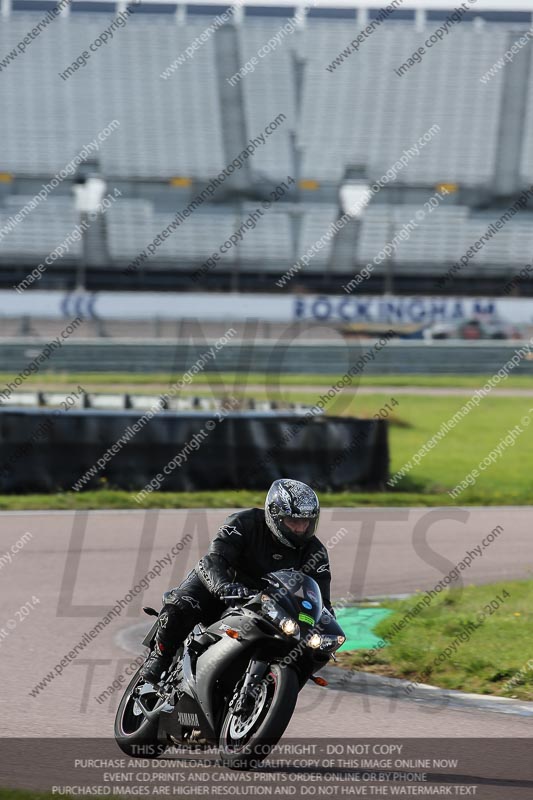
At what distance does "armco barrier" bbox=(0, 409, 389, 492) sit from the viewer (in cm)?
1532

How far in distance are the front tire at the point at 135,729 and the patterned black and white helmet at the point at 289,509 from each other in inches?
39.0

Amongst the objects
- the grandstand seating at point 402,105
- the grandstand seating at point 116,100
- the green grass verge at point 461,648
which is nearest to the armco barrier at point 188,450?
the green grass verge at point 461,648

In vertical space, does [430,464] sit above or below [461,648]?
below

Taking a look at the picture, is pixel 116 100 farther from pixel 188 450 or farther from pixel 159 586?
pixel 159 586

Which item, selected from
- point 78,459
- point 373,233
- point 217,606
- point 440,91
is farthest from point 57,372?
point 440,91

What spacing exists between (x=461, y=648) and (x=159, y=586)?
10.5 feet

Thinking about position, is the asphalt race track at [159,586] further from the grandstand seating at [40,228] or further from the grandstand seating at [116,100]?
the grandstand seating at [116,100]

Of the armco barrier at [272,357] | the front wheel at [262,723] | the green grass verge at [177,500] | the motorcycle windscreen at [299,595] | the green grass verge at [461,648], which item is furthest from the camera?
the armco barrier at [272,357]

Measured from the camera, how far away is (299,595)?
5281 millimetres

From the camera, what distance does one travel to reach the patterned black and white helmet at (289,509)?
5512 mm

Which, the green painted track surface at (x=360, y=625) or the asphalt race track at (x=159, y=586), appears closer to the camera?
the asphalt race track at (x=159, y=586)

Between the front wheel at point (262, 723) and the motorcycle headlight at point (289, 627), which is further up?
the motorcycle headlight at point (289, 627)

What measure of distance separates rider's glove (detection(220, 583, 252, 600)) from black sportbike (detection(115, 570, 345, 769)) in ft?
0.11

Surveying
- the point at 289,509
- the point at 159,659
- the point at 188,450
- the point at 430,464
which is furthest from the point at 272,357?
the point at 289,509
